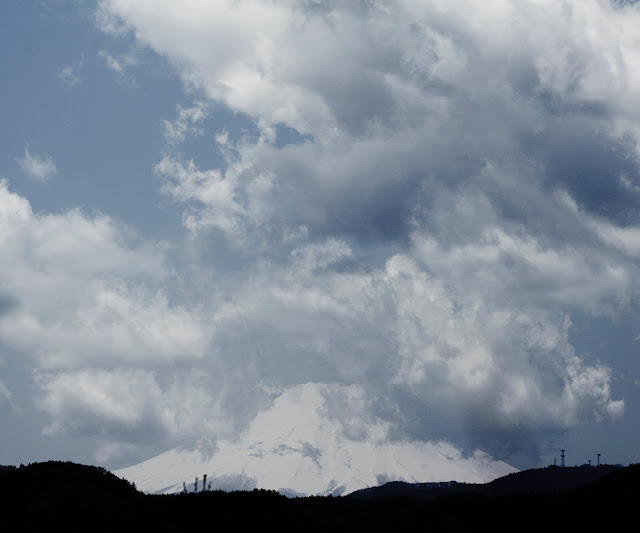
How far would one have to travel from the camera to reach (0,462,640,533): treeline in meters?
97.9

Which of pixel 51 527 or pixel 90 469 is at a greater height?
pixel 90 469

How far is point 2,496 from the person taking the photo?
10088cm

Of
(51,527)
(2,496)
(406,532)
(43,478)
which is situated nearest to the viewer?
(51,527)

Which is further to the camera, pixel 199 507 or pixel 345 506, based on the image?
pixel 345 506

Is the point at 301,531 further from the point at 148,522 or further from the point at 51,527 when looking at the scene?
the point at 51,527

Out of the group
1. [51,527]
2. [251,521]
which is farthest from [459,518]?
[51,527]

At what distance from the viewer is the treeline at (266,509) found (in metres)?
97.9

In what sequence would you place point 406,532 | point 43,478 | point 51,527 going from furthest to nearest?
1. point 406,532
2. point 43,478
3. point 51,527

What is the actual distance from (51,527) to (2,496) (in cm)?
1095

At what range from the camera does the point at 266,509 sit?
10812cm

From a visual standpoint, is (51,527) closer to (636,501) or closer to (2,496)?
(2,496)

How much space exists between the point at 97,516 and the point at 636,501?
2996 inches

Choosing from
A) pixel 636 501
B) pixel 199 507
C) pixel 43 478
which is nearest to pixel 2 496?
pixel 43 478

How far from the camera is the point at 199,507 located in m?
105
